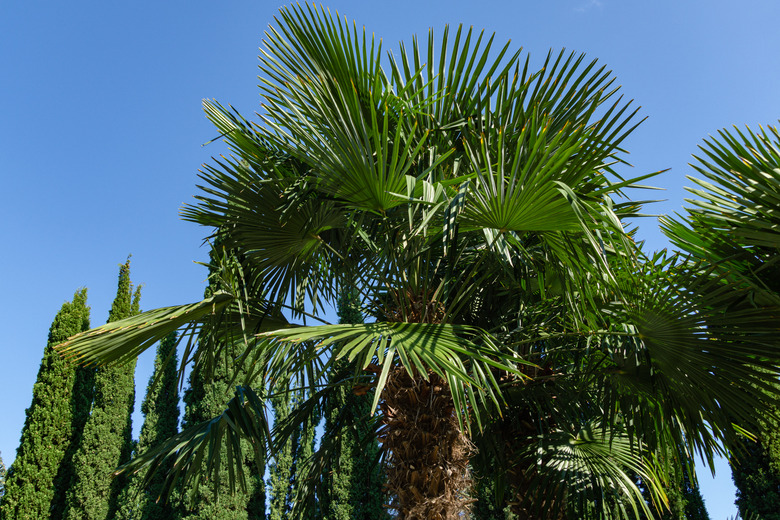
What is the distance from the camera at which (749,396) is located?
10.0 feet

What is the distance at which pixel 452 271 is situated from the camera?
3.70 meters

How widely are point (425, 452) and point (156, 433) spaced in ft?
34.8

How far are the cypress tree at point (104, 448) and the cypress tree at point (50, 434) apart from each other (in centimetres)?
31

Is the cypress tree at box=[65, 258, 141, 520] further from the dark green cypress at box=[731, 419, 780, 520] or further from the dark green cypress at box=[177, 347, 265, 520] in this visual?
the dark green cypress at box=[731, 419, 780, 520]

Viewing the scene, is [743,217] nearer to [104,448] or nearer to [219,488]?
[219,488]

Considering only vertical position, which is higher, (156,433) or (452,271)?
(156,433)

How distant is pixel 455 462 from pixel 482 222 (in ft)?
5.18

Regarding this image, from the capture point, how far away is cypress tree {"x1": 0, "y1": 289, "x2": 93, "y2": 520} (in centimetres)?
1002

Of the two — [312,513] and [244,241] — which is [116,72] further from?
[312,513]

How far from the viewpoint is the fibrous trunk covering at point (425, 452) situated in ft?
10.5

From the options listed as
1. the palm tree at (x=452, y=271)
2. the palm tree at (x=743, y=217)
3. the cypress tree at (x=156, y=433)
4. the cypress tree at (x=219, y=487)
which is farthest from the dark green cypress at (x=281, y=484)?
the palm tree at (x=743, y=217)

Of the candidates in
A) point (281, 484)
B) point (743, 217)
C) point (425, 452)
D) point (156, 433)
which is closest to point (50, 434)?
point (156, 433)

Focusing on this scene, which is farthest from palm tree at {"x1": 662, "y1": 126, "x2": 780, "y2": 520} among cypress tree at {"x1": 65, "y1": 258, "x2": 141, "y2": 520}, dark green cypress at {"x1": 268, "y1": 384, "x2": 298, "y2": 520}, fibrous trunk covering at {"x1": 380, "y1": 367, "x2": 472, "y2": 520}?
cypress tree at {"x1": 65, "y1": 258, "x2": 141, "y2": 520}

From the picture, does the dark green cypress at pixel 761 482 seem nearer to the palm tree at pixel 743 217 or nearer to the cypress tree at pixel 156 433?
the palm tree at pixel 743 217
